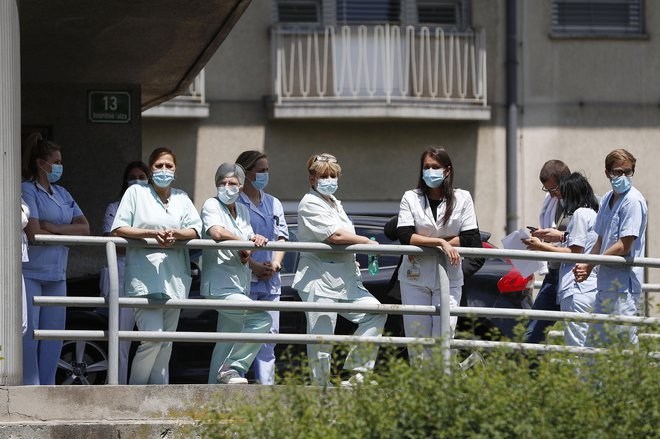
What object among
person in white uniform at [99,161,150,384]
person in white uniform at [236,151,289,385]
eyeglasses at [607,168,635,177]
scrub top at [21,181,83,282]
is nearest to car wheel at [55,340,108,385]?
person in white uniform at [99,161,150,384]

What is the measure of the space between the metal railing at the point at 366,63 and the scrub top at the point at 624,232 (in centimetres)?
1245

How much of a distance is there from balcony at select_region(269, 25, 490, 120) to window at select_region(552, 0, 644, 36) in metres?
1.62

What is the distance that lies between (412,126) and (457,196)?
13005 mm

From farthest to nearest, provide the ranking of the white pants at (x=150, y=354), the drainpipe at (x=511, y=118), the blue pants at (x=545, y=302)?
the drainpipe at (x=511, y=118)
the blue pants at (x=545, y=302)
the white pants at (x=150, y=354)

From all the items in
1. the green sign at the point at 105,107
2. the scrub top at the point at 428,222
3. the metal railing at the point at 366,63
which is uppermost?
the metal railing at the point at 366,63

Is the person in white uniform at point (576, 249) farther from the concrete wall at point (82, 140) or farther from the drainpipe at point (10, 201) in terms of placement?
the concrete wall at point (82, 140)

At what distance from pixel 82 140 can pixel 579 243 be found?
539 cm

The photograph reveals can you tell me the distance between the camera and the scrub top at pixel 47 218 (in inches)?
372

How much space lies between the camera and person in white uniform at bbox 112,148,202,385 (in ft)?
30.2

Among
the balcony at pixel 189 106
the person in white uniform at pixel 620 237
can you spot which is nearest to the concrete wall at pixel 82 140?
the person in white uniform at pixel 620 237

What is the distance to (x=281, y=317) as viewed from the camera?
1109 centimetres

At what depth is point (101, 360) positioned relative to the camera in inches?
439

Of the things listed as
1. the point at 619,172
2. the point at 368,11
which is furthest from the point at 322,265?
the point at 368,11

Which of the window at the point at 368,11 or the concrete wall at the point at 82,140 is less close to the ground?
the window at the point at 368,11
